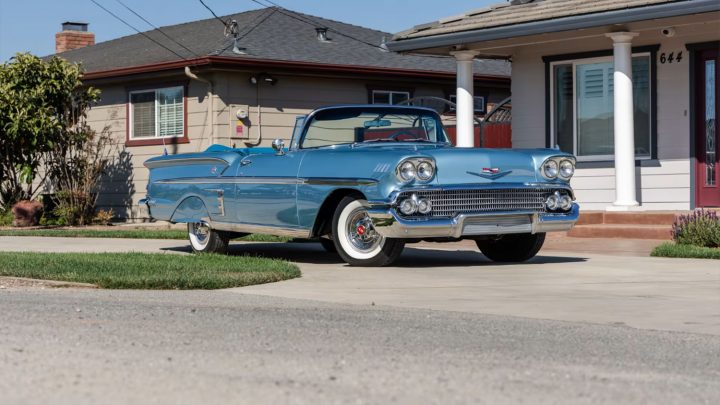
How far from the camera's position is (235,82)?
74.4 feet

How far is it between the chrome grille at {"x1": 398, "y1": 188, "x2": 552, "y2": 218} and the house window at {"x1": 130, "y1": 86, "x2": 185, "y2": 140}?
12.3 metres

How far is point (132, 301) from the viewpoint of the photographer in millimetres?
9023

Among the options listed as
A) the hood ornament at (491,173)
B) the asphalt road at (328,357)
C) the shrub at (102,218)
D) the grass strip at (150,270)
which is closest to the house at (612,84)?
the hood ornament at (491,173)

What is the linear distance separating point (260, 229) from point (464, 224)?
2.53 m

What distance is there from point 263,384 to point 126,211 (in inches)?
760

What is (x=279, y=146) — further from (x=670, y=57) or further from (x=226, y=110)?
(x=226, y=110)

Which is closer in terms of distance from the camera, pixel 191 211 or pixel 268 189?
pixel 268 189

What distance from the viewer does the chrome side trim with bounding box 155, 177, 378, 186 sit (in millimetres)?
11742

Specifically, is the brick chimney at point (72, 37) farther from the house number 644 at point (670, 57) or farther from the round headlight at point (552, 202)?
the round headlight at point (552, 202)

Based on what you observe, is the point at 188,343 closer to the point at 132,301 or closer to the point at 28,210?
the point at 132,301

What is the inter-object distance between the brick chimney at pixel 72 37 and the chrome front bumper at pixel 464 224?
22.1 meters

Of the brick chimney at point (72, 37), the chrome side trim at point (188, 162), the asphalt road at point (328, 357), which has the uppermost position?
the brick chimney at point (72, 37)

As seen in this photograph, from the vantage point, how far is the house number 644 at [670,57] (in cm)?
1692

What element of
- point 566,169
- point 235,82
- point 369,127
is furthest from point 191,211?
point 235,82
